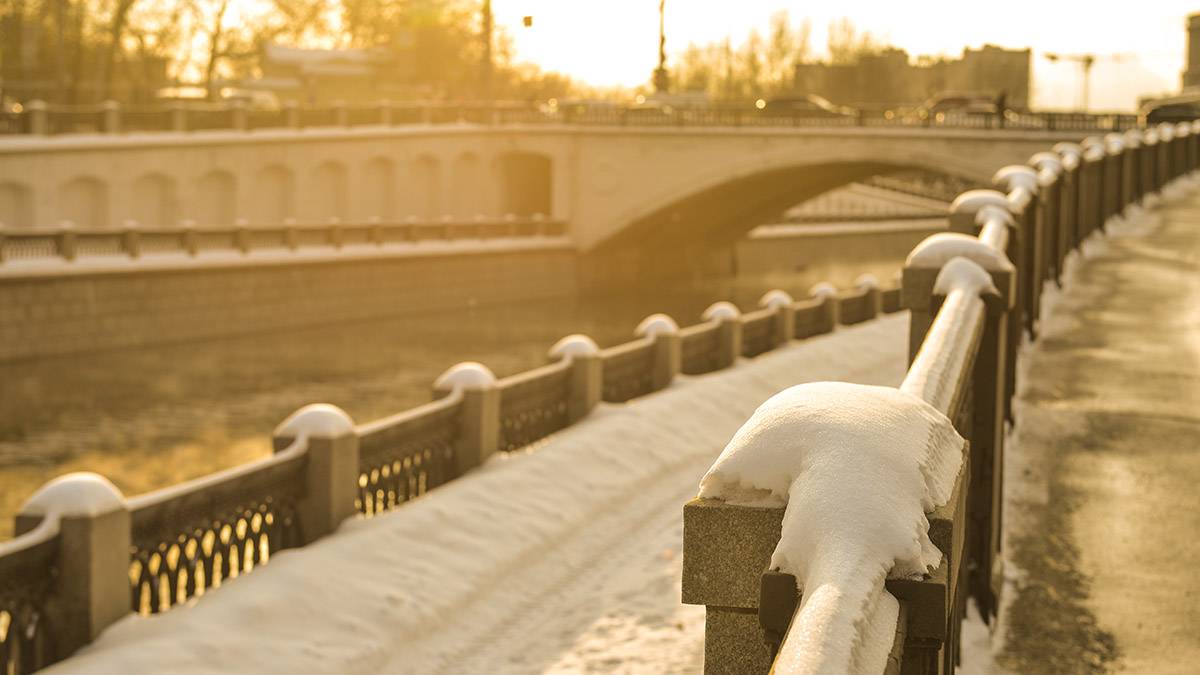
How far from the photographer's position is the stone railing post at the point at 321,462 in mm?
14117

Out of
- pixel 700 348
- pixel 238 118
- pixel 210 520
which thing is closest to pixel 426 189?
pixel 238 118

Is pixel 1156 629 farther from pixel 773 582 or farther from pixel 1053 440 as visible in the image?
pixel 773 582

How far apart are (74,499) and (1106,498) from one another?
252 inches

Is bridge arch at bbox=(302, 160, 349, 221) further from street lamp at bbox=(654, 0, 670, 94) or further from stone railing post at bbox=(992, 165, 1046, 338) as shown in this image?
stone railing post at bbox=(992, 165, 1046, 338)

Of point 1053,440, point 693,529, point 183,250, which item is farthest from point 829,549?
point 183,250

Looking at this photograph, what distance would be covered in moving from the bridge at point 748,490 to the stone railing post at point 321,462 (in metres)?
0.02

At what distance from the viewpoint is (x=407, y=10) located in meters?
91.9

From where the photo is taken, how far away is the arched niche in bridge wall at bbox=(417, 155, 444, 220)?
55406mm

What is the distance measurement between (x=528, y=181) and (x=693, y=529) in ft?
194

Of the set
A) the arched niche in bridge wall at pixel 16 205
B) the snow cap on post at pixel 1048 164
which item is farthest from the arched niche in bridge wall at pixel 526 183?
the snow cap on post at pixel 1048 164

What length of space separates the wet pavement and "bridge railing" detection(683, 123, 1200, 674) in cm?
30

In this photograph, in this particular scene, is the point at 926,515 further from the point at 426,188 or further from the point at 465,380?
the point at 426,188

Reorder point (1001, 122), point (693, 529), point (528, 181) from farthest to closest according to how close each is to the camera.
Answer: point (528, 181) < point (1001, 122) < point (693, 529)

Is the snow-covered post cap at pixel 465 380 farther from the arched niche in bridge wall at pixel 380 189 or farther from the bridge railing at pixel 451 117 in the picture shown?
the arched niche in bridge wall at pixel 380 189
